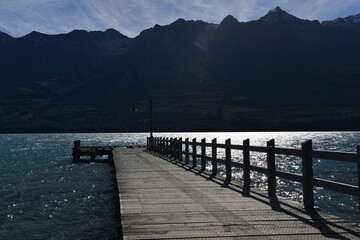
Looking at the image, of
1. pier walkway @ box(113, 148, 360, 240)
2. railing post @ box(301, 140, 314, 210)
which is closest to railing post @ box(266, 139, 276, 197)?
pier walkway @ box(113, 148, 360, 240)

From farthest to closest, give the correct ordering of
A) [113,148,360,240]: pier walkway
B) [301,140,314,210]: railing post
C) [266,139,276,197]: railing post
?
[266,139,276,197]: railing post, [301,140,314,210]: railing post, [113,148,360,240]: pier walkway

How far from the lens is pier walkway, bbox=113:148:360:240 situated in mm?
6117

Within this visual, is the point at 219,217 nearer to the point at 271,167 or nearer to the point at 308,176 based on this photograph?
the point at 308,176

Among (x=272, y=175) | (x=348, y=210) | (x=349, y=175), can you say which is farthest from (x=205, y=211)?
(x=349, y=175)

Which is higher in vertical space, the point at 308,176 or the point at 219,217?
the point at 308,176

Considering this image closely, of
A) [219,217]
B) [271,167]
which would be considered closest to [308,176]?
[271,167]

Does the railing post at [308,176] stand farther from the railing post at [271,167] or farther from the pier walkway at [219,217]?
the railing post at [271,167]

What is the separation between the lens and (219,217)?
7.34m

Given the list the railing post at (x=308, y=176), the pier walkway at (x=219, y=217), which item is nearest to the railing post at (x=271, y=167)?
the pier walkway at (x=219, y=217)

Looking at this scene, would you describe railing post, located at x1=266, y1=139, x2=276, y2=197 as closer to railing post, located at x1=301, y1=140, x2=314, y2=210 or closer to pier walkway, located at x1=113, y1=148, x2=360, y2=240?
pier walkway, located at x1=113, y1=148, x2=360, y2=240

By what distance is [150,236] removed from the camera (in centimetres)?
600

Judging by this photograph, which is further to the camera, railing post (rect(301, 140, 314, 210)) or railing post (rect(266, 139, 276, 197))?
railing post (rect(266, 139, 276, 197))

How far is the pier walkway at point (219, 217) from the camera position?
6.12 metres

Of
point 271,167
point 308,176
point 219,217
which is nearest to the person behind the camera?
point 219,217
